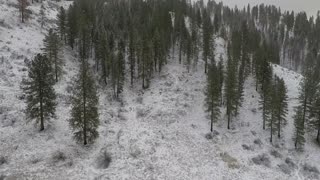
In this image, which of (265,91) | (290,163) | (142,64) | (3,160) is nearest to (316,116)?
(265,91)

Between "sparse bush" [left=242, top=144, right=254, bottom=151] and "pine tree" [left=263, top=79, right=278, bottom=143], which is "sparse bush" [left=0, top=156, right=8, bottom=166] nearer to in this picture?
"sparse bush" [left=242, top=144, right=254, bottom=151]

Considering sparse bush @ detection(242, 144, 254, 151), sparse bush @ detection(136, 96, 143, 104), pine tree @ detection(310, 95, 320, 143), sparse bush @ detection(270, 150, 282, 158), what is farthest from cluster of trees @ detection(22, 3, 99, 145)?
pine tree @ detection(310, 95, 320, 143)

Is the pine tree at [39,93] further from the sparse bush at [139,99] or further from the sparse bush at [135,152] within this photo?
the sparse bush at [139,99]

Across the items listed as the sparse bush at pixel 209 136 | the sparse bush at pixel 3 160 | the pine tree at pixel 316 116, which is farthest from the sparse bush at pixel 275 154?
the sparse bush at pixel 3 160

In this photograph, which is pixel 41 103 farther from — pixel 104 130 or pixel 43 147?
pixel 104 130

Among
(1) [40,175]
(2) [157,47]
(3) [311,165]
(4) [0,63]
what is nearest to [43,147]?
(1) [40,175]
